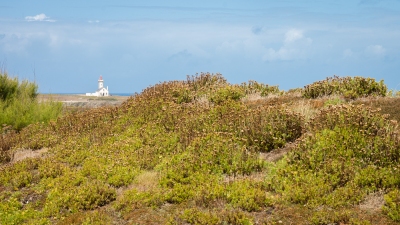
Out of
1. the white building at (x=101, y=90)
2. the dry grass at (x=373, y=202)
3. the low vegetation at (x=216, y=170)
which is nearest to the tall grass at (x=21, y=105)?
the low vegetation at (x=216, y=170)

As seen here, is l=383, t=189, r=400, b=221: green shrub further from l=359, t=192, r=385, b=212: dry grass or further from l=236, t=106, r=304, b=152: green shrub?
l=236, t=106, r=304, b=152: green shrub

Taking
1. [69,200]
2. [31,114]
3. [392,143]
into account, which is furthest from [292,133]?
[31,114]

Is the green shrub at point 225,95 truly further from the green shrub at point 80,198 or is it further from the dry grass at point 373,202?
the dry grass at point 373,202

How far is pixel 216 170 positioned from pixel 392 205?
150 inches

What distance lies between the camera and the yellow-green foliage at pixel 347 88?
17000 millimetres

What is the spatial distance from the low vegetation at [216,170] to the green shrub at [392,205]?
0.8 inches

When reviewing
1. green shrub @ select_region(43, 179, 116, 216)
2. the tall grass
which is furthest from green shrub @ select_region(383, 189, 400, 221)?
the tall grass

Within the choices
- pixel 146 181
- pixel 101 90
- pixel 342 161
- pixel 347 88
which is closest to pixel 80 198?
pixel 146 181

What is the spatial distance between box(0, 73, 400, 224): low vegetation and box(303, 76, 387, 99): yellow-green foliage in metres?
2.37

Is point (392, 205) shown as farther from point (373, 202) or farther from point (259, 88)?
point (259, 88)

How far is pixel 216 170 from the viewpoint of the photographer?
34.3ft

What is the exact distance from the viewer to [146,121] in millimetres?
14758

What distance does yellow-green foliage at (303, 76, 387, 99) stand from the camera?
17000mm

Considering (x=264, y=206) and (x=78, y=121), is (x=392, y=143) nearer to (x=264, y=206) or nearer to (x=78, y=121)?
(x=264, y=206)
